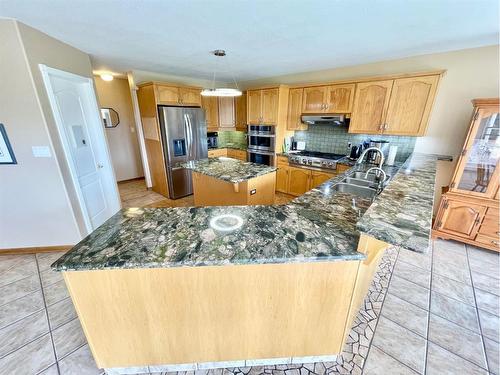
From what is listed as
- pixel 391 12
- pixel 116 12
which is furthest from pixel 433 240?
pixel 116 12

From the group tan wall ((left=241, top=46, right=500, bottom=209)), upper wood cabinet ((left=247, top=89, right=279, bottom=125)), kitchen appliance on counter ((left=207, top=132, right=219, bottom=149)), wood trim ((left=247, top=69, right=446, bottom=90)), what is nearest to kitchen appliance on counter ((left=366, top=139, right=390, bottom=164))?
tan wall ((left=241, top=46, right=500, bottom=209))

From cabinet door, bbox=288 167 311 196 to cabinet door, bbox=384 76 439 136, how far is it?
141cm

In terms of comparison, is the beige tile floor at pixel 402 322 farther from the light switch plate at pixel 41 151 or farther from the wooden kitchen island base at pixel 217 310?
the light switch plate at pixel 41 151

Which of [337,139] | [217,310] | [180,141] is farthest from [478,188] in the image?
[180,141]

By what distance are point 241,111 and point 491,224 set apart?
4.52 metres

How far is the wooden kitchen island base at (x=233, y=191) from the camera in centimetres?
257

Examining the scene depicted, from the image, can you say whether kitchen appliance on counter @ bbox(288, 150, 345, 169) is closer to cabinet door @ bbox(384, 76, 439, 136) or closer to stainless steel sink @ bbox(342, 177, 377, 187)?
cabinet door @ bbox(384, 76, 439, 136)

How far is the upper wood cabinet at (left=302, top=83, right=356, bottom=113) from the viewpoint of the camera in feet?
10.9

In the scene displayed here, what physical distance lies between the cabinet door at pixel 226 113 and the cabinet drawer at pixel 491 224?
4594 mm

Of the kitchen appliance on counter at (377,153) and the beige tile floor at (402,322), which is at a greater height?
the kitchen appliance on counter at (377,153)

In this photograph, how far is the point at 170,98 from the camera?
3.82 m

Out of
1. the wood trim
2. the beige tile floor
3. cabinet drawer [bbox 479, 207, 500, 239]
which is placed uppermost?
the wood trim

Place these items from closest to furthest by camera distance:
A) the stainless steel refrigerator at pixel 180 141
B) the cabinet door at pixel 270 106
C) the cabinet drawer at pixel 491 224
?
the cabinet drawer at pixel 491 224, the stainless steel refrigerator at pixel 180 141, the cabinet door at pixel 270 106

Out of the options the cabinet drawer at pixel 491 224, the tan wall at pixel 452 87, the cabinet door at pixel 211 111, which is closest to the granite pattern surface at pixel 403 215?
the cabinet drawer at pixel 491 224
